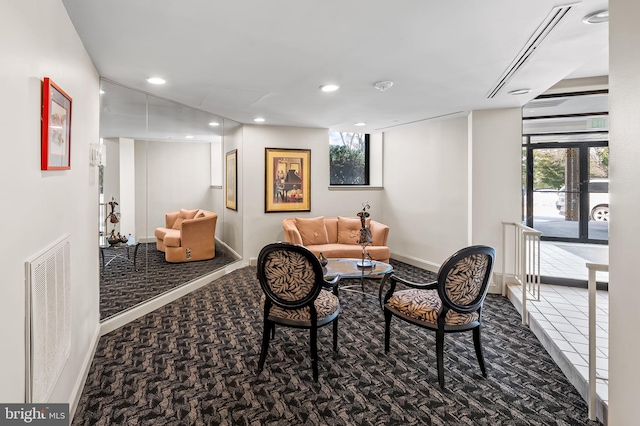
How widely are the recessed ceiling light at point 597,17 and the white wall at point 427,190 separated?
3.17 metres

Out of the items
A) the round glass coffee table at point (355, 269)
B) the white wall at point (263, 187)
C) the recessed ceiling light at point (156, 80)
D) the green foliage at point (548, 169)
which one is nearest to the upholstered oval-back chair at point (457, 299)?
the round glass coffee table at point (355, 269)

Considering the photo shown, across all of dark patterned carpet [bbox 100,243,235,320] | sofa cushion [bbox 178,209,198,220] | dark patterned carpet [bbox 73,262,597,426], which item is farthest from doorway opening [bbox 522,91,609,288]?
dark patterned carpet [bbox 100,243,235,320]

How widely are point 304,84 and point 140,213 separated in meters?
2.39

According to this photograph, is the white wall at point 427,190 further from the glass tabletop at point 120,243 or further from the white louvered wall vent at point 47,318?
the white louvered wall vent at point 47,318

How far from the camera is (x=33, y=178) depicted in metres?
1.54

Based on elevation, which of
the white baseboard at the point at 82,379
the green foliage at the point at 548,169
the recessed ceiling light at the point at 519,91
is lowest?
the white baseboard at the point at 82,379

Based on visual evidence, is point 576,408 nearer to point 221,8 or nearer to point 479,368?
point 479,368

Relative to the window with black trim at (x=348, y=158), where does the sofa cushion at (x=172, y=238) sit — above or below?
below

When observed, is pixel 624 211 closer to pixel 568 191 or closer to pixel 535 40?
pixel 535 40

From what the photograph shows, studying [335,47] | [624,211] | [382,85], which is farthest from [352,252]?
[624,211]

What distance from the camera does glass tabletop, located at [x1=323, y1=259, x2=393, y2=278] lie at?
13.0ft

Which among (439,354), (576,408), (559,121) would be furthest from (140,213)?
(559,121)

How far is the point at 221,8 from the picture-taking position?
2125mm

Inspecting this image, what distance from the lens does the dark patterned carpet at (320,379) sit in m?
2.19
